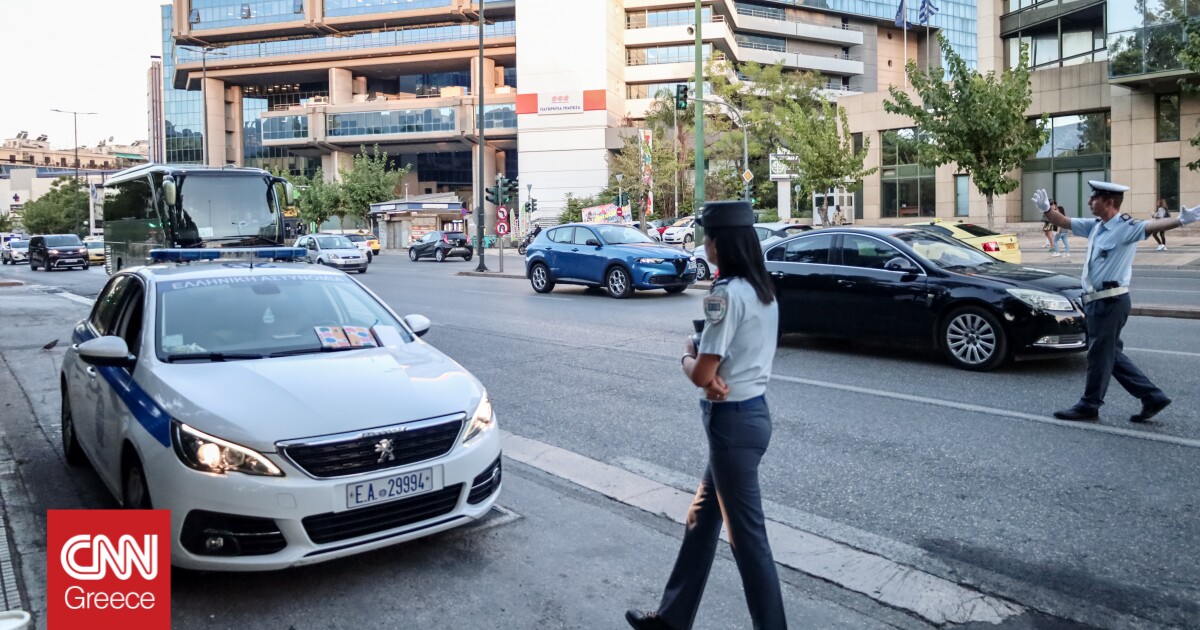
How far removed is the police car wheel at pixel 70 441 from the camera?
6.24 meters

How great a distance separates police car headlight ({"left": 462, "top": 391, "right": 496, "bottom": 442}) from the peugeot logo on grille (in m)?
0.43

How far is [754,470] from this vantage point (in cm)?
336

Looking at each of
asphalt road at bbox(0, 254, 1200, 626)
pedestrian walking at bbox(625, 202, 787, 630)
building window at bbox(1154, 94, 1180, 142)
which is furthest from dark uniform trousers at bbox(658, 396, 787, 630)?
building window at bbox(1154, 94, 1180, 142)

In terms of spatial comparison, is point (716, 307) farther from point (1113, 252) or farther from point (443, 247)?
point (443, 247)

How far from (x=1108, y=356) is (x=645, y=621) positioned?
493 centimetres

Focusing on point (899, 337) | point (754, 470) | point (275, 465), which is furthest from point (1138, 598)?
point (899, 337)

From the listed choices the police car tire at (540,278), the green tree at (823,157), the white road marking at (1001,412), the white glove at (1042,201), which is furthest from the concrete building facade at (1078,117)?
the white glove at (1042,201)

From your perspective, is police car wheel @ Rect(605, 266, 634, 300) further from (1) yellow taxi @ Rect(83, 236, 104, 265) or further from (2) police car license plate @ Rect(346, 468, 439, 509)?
(1) yellow taxi @ Rect(83, 236, 104, 265)

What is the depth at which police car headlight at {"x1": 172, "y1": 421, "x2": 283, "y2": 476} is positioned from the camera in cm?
401

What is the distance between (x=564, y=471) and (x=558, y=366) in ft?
14.1

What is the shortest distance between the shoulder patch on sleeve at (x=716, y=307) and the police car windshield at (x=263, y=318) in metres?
2.79

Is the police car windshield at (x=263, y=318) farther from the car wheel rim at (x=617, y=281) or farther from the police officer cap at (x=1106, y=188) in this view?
the car wheel rim at (x=617, y=281)

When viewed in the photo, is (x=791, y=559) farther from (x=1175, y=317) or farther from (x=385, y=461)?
(x=1175, y=317)

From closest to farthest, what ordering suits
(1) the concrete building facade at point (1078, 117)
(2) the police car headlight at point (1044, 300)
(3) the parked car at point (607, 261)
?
(2) the police car headlight at point (1044, 300)
(3) the parked car at point (607, 261)
(1) the concrete building facade at point (1078, 117)
